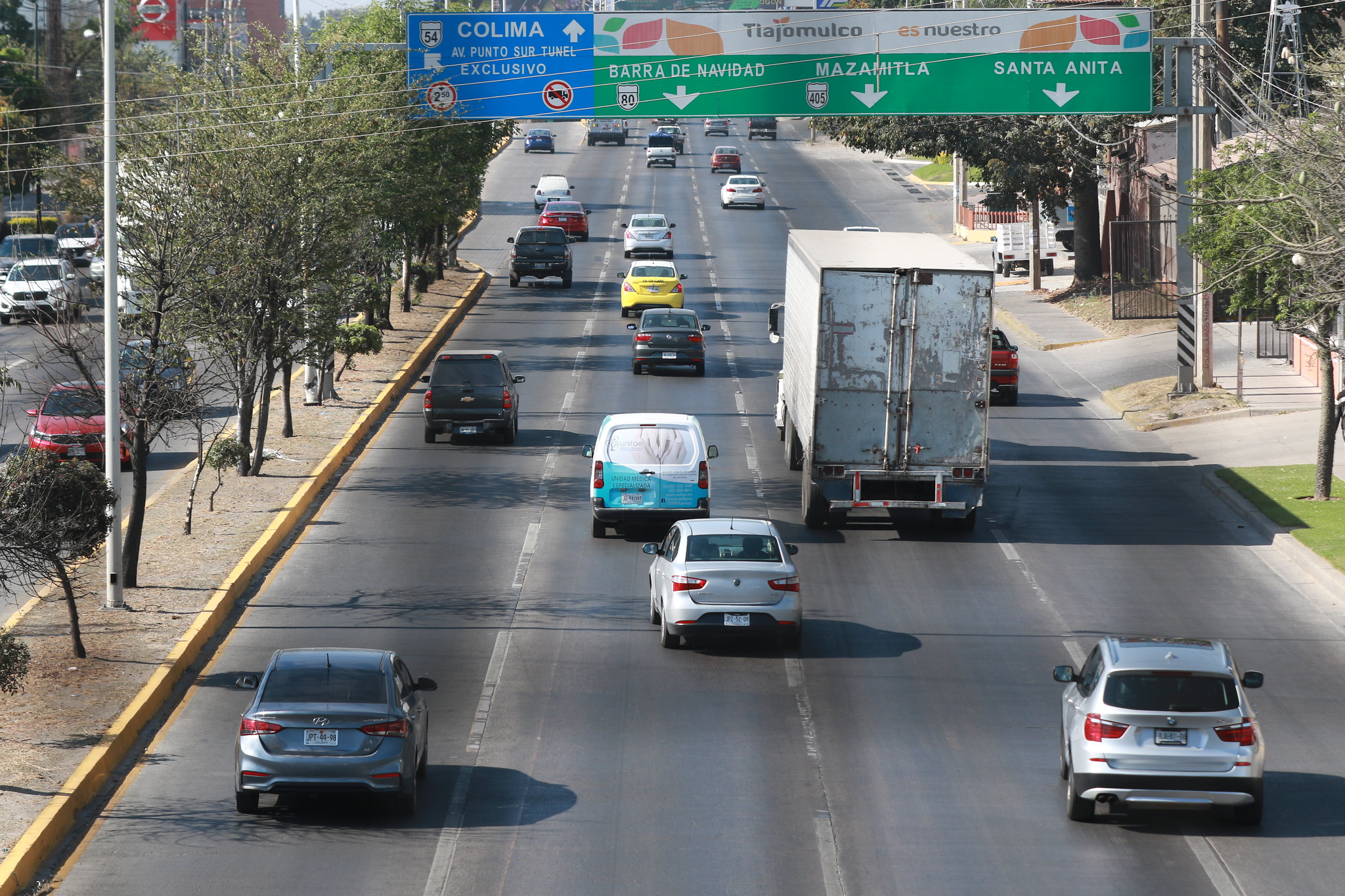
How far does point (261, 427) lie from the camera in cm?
2917

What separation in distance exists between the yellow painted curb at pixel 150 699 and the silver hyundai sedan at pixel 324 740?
148cm

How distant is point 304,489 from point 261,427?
2213 millimetres

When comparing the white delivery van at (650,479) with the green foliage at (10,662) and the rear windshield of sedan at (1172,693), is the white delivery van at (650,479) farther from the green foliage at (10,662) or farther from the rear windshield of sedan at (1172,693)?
the rear windshield of sedan at (1172,693)

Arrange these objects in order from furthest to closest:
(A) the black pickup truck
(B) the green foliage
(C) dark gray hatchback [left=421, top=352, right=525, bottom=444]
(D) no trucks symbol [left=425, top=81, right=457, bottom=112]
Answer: (A) the black pickup truck → (D) no trucks symbol [left=425, top=81, right=457, bottom=112] → (C) dark gray hatchback [left=421, top=352, right=525, bottom=444] → (B) the green foliage

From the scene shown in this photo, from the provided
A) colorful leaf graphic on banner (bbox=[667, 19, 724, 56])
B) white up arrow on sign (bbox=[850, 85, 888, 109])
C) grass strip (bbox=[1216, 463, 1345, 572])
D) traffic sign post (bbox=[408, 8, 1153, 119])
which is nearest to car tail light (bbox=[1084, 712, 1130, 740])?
grass strip (bbox=[1216, 463, 1345, 572])

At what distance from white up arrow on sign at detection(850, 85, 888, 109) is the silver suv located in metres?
22.5

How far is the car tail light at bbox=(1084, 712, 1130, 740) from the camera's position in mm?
13414

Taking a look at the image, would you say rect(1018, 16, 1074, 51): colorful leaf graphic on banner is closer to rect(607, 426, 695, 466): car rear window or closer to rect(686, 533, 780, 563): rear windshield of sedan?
rect(607, 426, 695, 466): car rear window

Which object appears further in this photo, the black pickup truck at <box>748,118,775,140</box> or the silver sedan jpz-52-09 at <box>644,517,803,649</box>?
the black pickup truck at <box>748,118,775,140</box>

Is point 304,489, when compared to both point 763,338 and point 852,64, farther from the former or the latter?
point 763,338

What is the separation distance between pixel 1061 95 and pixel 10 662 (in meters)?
25.6

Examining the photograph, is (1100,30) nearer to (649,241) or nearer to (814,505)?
(814,505)

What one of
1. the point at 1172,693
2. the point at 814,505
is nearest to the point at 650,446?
the point at 814,505

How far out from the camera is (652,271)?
2003 inches
